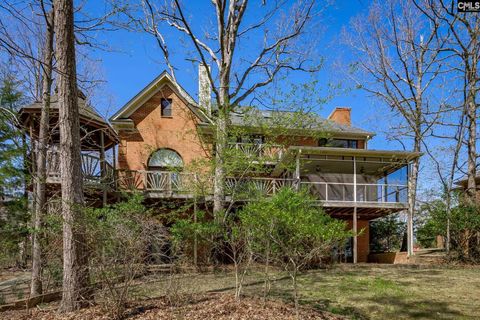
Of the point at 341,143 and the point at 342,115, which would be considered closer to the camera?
the point at 341,143

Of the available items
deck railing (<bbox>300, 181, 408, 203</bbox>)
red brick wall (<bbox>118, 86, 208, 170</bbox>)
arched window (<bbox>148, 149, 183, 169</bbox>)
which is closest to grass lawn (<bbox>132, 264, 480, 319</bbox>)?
deck railing (<bbox>300, 181, 408, 203</bbox>)

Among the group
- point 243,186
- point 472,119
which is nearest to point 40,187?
point 243,186

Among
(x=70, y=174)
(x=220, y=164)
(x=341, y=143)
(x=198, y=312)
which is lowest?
(x=198, y=312)

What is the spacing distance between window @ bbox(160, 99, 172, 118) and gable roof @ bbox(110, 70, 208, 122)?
2.06ft

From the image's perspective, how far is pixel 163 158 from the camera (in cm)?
1867

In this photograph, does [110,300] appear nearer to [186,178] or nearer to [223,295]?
[223,295]

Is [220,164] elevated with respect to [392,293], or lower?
elevated

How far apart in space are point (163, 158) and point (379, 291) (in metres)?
12.6

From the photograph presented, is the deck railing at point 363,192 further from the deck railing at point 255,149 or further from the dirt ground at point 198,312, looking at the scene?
the dirt ground at point 198,312

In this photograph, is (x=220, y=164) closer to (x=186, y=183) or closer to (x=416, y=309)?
(x=186, y=183)

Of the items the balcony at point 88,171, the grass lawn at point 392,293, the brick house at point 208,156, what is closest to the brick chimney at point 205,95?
the brick house at point 208,156

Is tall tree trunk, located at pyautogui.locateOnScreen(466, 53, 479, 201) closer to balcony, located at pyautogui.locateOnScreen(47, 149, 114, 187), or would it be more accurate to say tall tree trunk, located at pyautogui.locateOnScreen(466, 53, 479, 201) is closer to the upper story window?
the upper story window

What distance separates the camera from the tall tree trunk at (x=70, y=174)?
648 cm

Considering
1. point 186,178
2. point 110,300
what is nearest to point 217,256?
point 186,178
